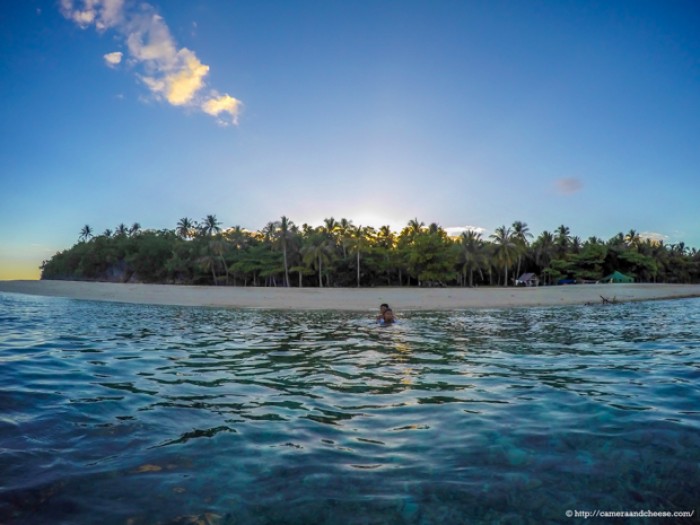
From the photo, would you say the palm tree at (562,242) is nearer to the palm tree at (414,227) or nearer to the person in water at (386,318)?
the palm tree at (414,227)

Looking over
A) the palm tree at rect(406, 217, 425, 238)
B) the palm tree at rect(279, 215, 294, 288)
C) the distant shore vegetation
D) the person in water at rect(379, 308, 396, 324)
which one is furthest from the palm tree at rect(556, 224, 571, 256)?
the person in water at rect(379, 308, 396, 324)

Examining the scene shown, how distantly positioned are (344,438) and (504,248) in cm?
7818

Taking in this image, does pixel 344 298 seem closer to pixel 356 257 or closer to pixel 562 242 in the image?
pixel 356 257

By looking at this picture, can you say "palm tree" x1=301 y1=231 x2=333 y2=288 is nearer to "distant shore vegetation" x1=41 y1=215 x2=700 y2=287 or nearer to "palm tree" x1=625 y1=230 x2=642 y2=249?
"distant shore vegetation" x1=41 y1=215 x2=700 y2=287

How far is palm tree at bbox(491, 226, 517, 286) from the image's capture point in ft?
254

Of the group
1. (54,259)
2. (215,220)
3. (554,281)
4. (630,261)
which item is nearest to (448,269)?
(554,281)

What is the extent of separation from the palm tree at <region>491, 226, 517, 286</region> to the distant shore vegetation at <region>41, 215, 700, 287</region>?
19 cm

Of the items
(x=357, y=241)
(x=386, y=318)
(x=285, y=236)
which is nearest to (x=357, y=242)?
(x=357, y=241)

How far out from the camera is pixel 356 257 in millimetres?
76375

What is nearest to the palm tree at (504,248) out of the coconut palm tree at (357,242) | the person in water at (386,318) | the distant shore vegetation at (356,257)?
the distant shore vegetation at (356,257)

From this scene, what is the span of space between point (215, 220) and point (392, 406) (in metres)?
92.9

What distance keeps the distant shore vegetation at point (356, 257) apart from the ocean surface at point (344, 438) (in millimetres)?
61496

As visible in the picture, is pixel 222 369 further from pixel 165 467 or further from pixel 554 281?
pixel 554 281

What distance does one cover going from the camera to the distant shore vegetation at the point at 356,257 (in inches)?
2936
